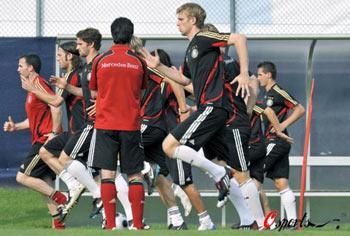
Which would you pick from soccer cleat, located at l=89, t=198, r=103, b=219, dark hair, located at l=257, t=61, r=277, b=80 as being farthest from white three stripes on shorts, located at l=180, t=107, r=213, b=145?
dark hair, located at l=257, t=61, r=277, b=80

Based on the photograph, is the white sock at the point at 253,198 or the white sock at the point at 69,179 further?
the white sock at the point at 69,179

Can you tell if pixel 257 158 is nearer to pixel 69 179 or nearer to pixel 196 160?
pixel 69 179

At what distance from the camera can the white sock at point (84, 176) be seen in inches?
592

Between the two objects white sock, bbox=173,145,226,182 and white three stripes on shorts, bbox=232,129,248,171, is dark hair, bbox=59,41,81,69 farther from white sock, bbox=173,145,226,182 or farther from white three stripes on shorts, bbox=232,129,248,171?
white sock, bbox=173,145,226,182

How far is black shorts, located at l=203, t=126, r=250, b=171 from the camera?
1305cm

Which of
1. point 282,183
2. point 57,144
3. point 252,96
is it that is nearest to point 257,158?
point 282,183

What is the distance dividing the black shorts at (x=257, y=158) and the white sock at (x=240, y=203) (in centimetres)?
219

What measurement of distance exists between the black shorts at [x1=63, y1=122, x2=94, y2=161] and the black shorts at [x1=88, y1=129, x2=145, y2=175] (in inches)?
77.2

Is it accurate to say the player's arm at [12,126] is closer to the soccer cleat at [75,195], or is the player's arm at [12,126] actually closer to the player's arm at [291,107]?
the soccer cleat at [75,195]

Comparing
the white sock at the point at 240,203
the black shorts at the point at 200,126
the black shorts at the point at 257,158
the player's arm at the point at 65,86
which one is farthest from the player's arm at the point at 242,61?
the black shorts at the point at 257,158

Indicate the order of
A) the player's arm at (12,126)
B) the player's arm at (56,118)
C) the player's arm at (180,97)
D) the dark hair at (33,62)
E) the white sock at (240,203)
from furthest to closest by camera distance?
the dark hair at (33,62) → the player's arm at (12,126) → the player's arm at (56,118) → the player's arm at (180,97) → the white sock at (240,203)

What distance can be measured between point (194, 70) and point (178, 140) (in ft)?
2.36

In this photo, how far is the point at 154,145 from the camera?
50.4 ft

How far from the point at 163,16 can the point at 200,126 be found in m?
7.61
